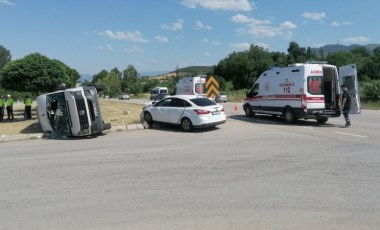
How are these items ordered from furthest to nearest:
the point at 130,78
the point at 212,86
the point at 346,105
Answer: the point at 130,78
the point at 212,86
the point at 346,105

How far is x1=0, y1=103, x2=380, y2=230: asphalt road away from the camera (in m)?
4.97

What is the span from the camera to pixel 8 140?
13.5 meters

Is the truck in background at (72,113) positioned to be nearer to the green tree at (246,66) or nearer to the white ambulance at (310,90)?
the white ambulance at (310,90)

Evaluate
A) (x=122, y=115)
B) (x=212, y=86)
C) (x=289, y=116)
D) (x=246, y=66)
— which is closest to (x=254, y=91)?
(x=212, y=86)

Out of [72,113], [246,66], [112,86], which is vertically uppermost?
[246,66]

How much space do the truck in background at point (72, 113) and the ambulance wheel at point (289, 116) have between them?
7.99 meters

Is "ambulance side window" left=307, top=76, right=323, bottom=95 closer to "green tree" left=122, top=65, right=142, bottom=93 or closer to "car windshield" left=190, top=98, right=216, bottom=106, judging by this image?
"car windshield" left=190, top=98, right=216, bottom=106

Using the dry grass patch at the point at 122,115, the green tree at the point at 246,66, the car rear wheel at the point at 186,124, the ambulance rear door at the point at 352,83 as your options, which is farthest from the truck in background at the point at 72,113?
the green tree at the point at 246,66

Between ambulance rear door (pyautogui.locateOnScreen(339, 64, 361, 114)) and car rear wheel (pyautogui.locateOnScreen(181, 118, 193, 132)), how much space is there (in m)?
7.18

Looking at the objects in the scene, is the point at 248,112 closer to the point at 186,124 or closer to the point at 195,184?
the point at 186,124

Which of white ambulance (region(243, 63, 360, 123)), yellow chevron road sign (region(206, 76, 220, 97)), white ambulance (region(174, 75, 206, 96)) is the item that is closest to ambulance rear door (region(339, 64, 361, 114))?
white ambulance (region(243, 63, 360, 123))

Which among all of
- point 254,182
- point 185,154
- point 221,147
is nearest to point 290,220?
point 254,182

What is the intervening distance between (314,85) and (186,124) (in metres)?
5.77

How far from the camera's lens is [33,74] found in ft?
81.8
